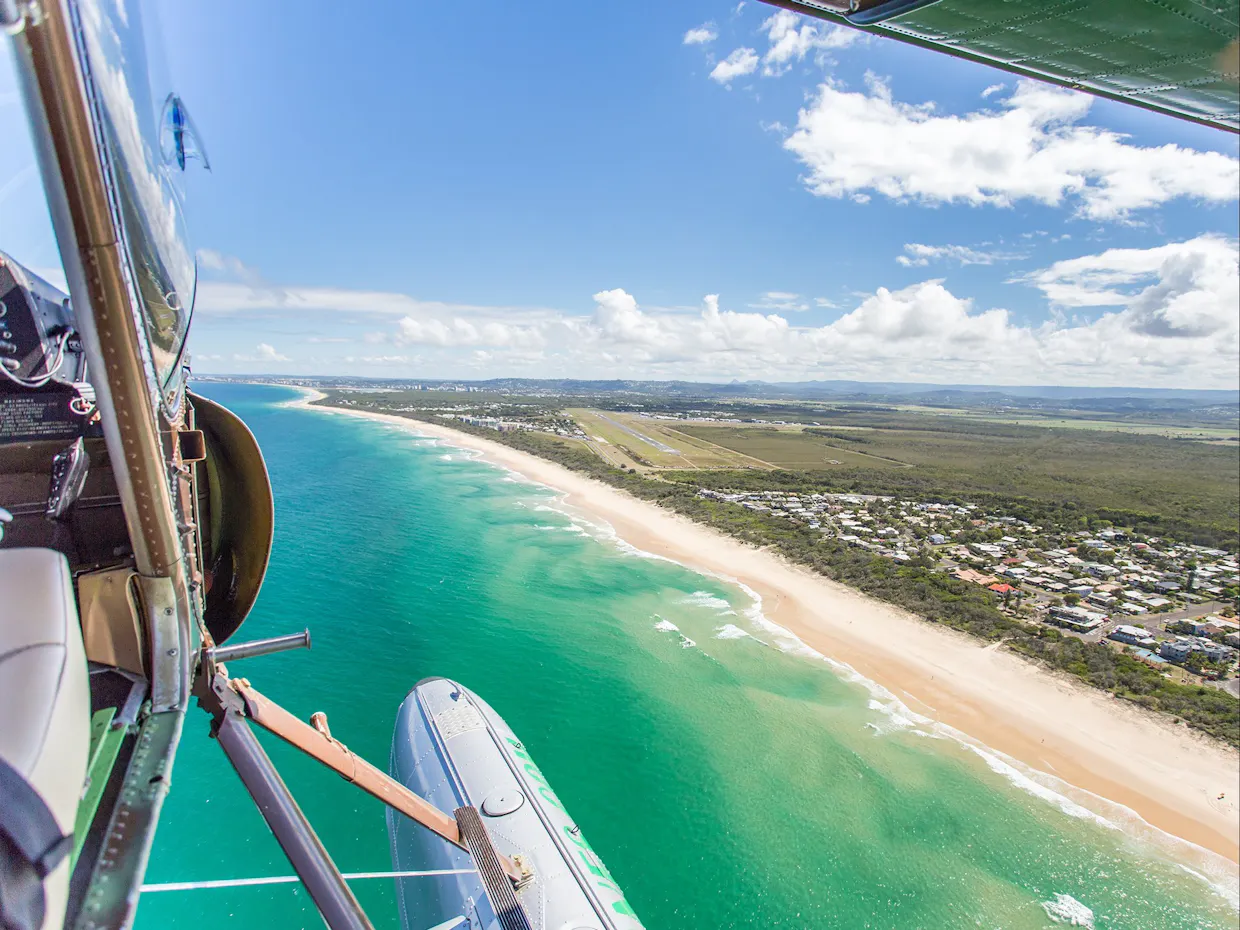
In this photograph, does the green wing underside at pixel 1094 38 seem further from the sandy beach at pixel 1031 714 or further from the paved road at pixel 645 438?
the paved road at pixel 645 438

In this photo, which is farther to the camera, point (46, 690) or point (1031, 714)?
point (1031, 714)

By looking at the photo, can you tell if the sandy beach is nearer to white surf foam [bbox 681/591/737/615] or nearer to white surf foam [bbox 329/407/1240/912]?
white surf foam [bbox 329/407/1240/912]

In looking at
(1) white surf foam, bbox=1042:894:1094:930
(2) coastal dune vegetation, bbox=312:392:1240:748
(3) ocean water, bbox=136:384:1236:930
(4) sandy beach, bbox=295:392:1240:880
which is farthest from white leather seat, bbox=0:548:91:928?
(2) coastal dune vegetation, bbox=312:392:1240:748

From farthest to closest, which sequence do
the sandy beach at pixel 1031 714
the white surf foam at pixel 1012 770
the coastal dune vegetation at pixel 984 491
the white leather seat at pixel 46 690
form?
the coastal dune vegetation at pixel 984 491, the sandy beach at pixel 1031 714, the white surf foam at pixel 1012 770, the white leather seat at pixel 46 690

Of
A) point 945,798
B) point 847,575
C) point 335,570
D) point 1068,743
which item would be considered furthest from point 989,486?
point 335,570

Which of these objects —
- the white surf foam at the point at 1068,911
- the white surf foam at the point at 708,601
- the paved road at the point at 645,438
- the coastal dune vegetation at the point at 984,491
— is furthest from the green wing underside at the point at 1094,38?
the paved road at the point at 645,438

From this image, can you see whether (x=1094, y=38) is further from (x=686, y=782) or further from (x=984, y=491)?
(x=984, y=491)

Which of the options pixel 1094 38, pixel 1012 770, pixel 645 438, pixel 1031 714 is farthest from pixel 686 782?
pixel 645 438
